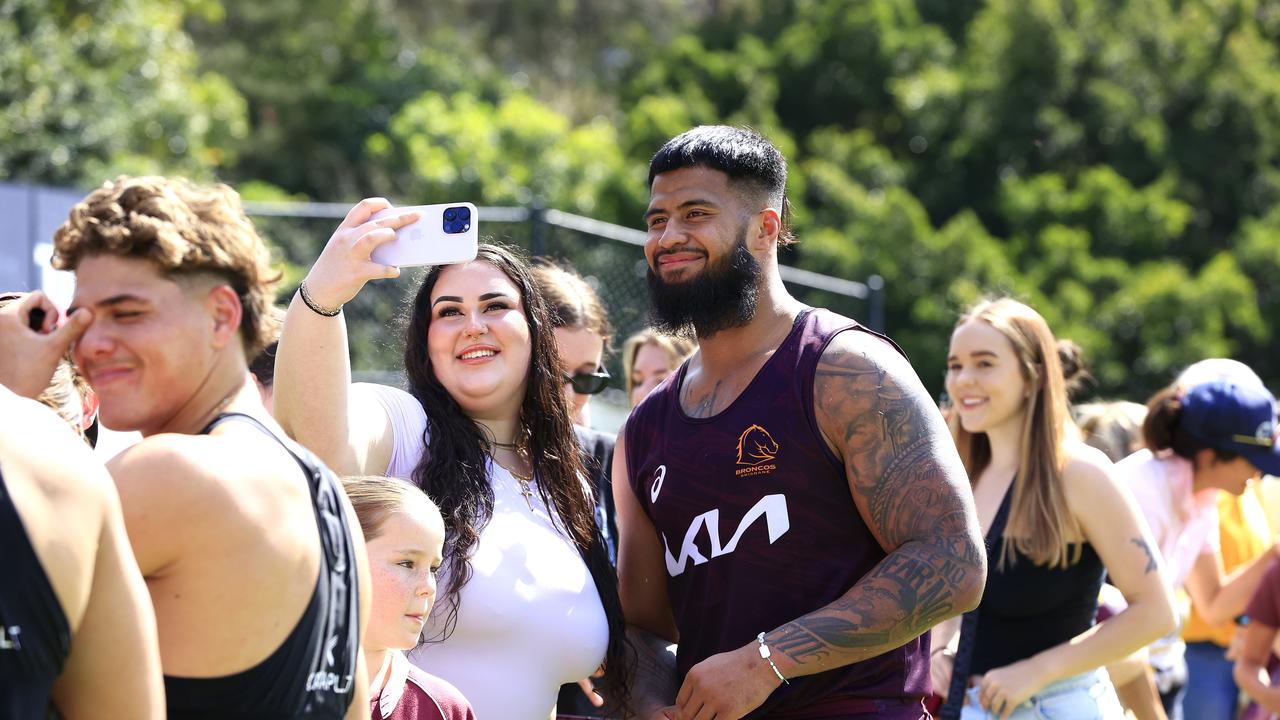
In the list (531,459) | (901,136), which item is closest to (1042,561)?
(531,459)

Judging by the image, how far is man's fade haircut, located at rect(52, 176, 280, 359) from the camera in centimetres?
203

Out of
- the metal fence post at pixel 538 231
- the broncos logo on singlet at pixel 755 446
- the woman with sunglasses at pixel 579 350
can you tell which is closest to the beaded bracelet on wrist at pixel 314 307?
the broncos logo on singlet at pixel 755 446

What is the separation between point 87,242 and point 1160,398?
175 inches

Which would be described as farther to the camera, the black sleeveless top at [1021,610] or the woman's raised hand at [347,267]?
the black sleeveless top at [1021,610]

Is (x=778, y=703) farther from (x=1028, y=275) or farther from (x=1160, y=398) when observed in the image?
(x=1028, y=275)

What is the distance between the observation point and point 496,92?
2619cm

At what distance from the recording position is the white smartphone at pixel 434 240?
282 cm

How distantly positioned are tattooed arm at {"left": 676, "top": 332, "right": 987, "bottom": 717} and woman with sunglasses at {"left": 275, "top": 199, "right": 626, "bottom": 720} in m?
0.41

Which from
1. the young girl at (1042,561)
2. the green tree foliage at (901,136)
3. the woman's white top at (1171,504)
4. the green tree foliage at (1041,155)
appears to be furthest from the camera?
the green tree foliage at (1041,155)

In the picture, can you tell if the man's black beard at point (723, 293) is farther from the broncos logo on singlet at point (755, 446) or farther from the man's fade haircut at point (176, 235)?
the man's fade haircut at point (176, 235)

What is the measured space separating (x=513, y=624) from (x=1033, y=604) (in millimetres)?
1752

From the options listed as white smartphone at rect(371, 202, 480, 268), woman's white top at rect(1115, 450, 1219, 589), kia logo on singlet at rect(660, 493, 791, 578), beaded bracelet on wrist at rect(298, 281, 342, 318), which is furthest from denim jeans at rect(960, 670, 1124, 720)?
beaded bracelet on wrist at rect(298, 281, 342, 318)

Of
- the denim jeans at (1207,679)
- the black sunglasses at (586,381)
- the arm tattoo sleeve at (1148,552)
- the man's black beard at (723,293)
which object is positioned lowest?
the denim jeans at (1207,679)

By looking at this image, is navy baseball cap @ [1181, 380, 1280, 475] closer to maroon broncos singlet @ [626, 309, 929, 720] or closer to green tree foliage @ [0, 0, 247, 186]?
maroon broncos singlet @ [626, 309, 929, 720]
